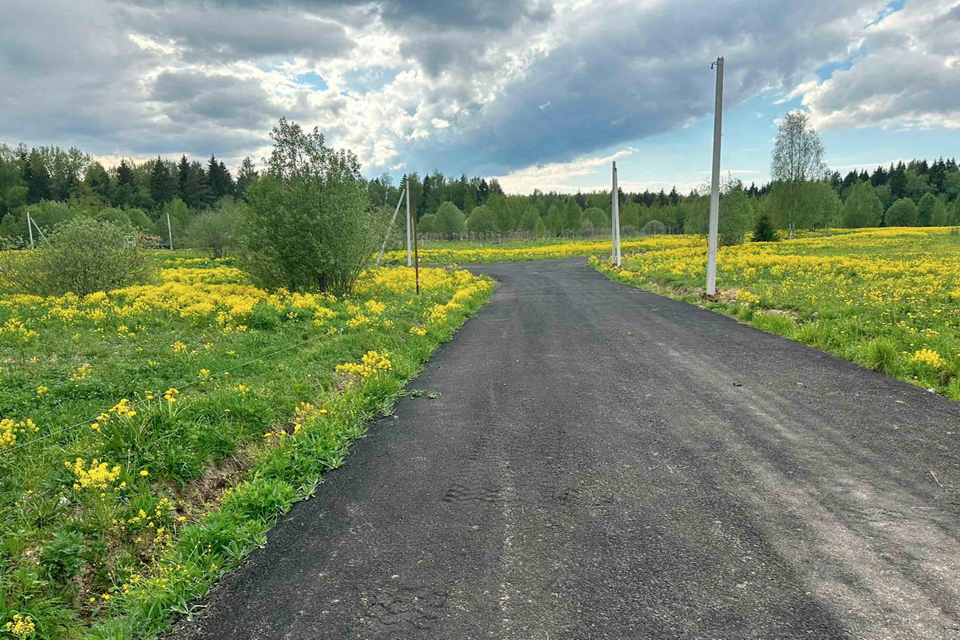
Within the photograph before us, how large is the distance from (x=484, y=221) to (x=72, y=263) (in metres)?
65.6

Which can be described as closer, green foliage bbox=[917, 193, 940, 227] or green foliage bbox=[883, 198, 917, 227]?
green foliage bbox=[883, 198, 917, 227]

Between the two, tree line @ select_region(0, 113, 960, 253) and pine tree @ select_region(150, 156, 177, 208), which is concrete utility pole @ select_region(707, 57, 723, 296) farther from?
pine tree @ select_region(150, 156, 177, 208)

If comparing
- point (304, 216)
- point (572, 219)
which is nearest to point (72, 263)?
point (304, 216)

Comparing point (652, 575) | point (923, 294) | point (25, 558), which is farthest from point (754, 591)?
point (923, 294)

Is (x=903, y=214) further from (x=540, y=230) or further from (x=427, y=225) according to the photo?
→ (x=427, y=225)

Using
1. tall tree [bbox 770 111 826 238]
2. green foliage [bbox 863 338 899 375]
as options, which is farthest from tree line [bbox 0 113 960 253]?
green foliage [bbox 863 338 899 375]

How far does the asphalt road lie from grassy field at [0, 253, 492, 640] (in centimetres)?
41

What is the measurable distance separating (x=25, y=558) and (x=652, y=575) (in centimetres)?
417

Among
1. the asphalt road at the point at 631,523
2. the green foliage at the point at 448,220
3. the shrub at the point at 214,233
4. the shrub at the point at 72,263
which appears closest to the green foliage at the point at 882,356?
the asphalt road at the point at 631,523

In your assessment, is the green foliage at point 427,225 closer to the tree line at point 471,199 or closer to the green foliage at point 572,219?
the tree line at point 471,199

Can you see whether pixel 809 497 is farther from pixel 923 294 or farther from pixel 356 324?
pixel 923 294

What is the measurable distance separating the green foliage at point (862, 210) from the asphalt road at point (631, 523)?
342ft

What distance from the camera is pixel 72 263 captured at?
1772cm

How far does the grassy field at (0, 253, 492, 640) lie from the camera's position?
319 centimetres
